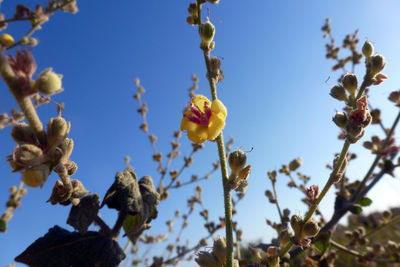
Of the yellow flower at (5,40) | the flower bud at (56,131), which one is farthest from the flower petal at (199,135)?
the yellow flower at (5,40)

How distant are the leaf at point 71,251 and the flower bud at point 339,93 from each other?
3.04 ft

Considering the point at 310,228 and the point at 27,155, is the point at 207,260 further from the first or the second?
the point at 27,155

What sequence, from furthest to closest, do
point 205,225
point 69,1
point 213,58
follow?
point 205,225 → point 69,1 → point 213,58

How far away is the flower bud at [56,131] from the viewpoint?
2.07 feet

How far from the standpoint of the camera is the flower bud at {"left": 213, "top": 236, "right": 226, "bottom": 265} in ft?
2.82

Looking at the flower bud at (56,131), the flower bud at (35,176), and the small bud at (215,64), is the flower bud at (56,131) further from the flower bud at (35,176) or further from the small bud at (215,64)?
the small bud at (215,64)

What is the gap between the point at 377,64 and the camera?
0.97 m

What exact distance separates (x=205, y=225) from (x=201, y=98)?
185 cm

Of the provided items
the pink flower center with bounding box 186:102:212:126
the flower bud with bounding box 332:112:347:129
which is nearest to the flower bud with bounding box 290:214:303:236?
the flower bud with bounding box 332:112:347:129

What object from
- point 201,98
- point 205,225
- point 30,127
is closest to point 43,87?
point 30,127

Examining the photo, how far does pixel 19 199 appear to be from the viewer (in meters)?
2.80

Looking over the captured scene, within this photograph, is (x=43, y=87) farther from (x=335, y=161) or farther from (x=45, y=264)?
(x=335, y=161)

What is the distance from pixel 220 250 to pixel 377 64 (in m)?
0.83

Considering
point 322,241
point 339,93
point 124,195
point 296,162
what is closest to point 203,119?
point 124,195
